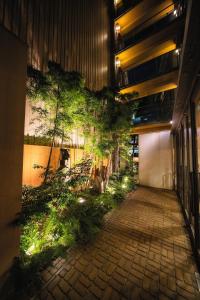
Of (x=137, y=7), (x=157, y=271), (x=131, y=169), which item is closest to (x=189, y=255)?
(x=157, y=271)

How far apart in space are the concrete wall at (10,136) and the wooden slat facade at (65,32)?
5.88 feet

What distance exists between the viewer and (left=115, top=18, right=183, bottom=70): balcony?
695 centimetres

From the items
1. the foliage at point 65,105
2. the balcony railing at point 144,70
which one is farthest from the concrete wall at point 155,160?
the foliage at point 65,105

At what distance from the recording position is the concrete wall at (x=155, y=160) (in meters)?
8.79

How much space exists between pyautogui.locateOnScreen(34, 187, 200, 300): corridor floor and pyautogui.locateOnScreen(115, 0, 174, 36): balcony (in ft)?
37.6

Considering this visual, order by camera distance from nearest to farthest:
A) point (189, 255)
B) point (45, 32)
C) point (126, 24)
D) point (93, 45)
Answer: point (189, 255)
point (45, 32)
point (93, 45)
point (126, 24)

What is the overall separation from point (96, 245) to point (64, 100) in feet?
11.7

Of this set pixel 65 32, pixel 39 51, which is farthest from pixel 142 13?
pixel 39 51

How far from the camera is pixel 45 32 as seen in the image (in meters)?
4.57

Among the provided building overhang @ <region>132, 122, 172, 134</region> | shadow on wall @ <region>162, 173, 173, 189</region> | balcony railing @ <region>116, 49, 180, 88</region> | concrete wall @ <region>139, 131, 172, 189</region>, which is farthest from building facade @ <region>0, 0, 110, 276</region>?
shadow on wall @ <region>162, 173, 173, 189</region>

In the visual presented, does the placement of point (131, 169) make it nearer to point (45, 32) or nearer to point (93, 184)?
point (93, 184)

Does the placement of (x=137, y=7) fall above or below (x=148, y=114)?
above

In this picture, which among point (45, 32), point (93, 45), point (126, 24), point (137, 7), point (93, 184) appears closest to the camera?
point (45, 32)

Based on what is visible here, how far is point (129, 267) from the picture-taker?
2.61 m
